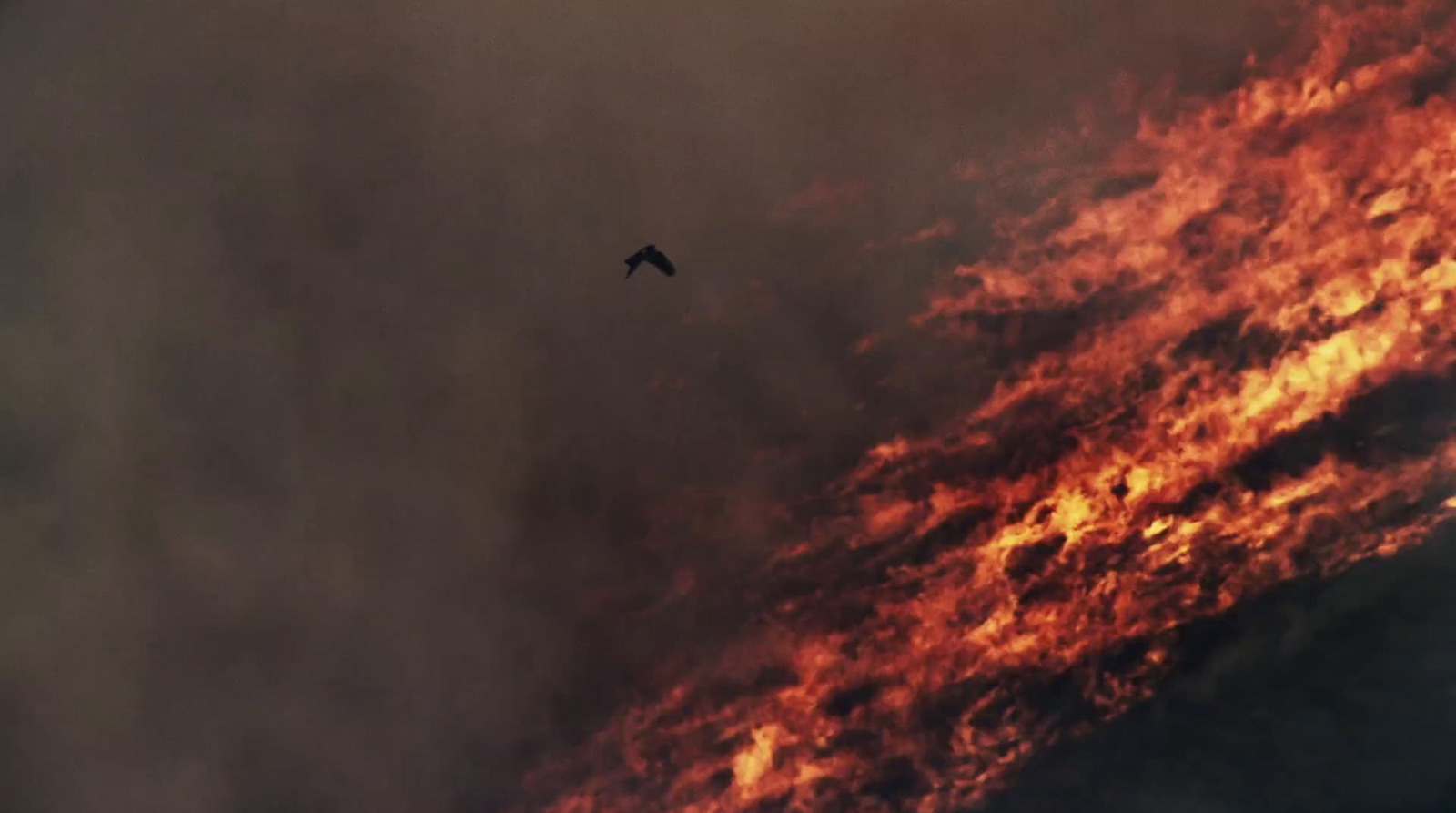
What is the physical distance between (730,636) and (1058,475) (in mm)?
5508

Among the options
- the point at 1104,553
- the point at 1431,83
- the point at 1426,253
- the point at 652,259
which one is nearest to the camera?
the point at 652,259

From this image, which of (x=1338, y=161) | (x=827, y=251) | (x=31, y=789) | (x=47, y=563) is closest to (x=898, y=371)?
(x=827, y=251)

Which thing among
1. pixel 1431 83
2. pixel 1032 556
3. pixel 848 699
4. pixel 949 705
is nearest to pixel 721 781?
pixel 848 699

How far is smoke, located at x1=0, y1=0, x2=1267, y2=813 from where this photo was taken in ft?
52.0

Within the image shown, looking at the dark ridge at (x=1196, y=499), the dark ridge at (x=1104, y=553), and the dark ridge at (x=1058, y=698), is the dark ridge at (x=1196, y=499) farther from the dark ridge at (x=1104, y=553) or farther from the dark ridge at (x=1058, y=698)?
the dark ridge at (x=1058, y=698)

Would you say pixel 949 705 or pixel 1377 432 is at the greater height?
pixel 1377 432

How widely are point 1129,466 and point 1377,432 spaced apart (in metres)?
3.53

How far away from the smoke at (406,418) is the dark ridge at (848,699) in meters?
2.00

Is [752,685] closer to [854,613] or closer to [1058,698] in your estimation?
[854,613]

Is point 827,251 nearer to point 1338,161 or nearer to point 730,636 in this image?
point 730,636

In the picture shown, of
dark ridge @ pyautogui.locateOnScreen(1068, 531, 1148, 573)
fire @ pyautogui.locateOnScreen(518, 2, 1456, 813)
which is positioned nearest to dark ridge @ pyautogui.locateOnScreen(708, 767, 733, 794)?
fire @ pyautogui.locateOnScreen(518, 2, 1456, 813)

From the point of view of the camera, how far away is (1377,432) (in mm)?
14984

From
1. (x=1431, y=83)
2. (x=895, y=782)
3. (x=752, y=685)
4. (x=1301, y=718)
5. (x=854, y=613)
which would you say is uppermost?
(x=1431, y=83)

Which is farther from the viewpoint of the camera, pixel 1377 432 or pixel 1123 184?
pixel 1123 184
